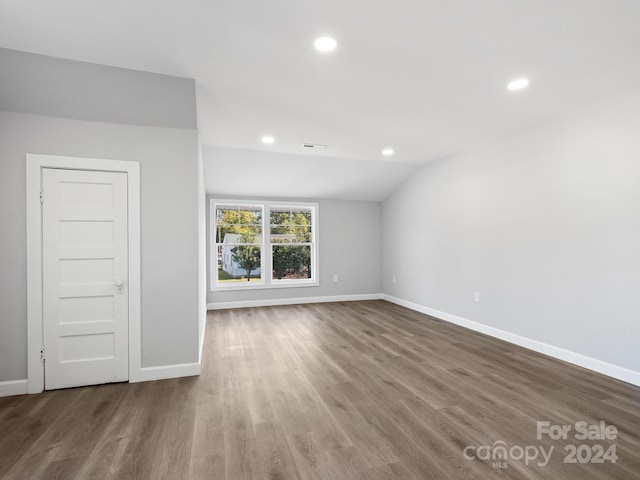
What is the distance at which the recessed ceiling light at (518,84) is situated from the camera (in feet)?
8.87

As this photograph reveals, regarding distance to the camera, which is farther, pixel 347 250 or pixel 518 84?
pixel 347 250

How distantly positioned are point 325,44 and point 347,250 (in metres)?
4.90

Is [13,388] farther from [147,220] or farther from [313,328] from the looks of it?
[313,328]

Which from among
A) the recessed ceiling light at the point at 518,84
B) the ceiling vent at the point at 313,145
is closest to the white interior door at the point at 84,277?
the ceiling vent at the point at 313,145

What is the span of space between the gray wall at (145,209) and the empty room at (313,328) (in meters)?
0.02

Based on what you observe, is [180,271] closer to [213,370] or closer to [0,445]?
[213,370]

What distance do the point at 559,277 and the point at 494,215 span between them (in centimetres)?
109

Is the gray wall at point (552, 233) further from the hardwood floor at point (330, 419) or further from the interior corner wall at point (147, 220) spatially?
the interior corner wall at point (147, 220)

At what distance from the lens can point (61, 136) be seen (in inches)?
107

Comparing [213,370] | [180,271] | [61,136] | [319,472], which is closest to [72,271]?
[180,271]

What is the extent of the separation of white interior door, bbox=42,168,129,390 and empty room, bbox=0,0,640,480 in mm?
18

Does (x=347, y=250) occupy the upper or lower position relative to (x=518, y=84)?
lower

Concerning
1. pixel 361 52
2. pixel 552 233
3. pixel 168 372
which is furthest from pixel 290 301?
pixel 361 52

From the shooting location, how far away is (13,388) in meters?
2.60
